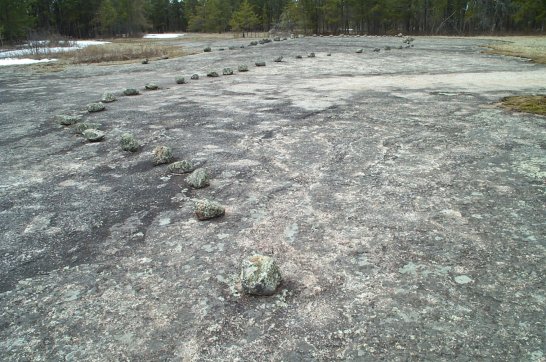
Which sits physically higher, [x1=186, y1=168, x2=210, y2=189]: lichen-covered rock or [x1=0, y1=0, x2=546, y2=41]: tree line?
[x1=0, y1=0, x2=546, y2=41]: tree line

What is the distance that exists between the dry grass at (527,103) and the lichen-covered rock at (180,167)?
4.75m

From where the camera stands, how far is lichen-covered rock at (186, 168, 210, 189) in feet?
11.2

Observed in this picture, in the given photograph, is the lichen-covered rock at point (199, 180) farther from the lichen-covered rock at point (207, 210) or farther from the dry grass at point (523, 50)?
the dry grass at point (523, 50)

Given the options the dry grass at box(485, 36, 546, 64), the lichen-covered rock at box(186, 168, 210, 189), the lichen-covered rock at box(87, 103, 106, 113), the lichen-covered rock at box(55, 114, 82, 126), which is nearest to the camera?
the lichen-covered rock at box(186, 168, 210, 189)

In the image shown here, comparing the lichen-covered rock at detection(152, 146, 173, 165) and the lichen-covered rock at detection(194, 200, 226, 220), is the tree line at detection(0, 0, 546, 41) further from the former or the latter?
the lichen-covered rock at detection(194, 200, 226, 220)

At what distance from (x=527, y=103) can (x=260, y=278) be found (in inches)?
226

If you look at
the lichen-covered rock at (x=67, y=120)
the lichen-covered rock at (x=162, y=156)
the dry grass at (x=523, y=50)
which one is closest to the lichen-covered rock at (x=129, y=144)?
the lichen-covered rock at (x=162, y=156)

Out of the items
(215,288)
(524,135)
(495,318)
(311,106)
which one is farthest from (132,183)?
(524,135)

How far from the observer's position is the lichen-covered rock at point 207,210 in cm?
285

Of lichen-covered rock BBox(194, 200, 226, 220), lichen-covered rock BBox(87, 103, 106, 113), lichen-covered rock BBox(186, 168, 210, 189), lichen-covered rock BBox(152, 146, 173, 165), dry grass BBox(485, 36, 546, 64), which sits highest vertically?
dry grass BBox(485, 36, 546, 64)

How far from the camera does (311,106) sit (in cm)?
622

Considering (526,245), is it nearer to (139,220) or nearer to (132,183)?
(139,220)

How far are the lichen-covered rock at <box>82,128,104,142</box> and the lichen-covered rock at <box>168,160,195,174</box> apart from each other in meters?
1.63

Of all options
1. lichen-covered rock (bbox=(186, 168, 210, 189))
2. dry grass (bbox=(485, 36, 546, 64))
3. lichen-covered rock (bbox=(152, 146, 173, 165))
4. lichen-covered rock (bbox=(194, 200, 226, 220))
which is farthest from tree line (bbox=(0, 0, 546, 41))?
lichen-covered rock (bbox=(194, 200, 226, 220))
